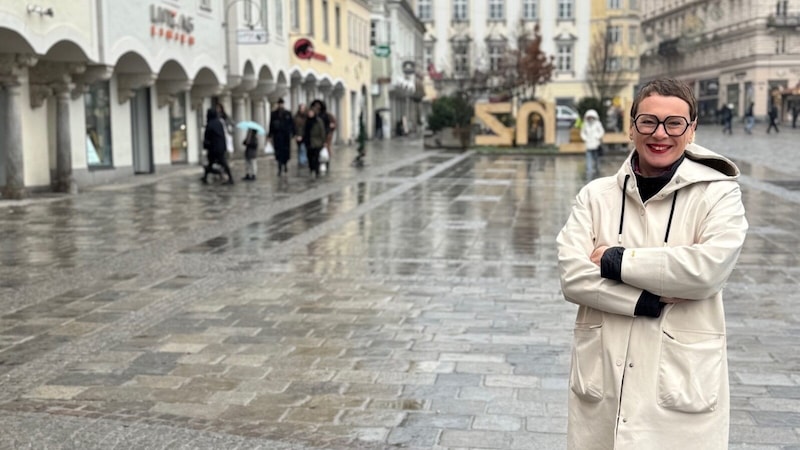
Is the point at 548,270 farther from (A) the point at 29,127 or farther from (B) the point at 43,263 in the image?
(A) the point at 29,127

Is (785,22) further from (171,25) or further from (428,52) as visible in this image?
(171,25)

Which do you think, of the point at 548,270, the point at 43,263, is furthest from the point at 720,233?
the point at 43,263

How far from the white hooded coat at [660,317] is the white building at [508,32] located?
76.6 meters

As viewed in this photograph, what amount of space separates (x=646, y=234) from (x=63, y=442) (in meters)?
3.23

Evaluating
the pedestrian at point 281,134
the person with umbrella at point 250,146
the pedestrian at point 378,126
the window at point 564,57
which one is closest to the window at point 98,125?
the person with umbrella at point 250,146

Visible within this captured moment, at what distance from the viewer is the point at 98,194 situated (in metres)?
19.0

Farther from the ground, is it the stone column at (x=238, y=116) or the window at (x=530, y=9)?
the window at (x=530, y=9)

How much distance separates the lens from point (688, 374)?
2.79 metres

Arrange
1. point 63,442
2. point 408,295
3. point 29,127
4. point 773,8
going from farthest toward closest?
1. point 773,8
2. point 29,127
3. point 408,295
4. point 63,442

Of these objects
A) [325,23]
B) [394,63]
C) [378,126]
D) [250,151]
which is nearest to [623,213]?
[250,151]

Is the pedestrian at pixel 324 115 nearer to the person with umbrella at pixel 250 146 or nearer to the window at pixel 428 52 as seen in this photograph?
the person with umbrella at pixel 250 146

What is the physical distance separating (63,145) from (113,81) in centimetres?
435

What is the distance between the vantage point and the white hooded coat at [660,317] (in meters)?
2.79

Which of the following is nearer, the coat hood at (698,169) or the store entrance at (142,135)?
the coat hood at (698,169)
